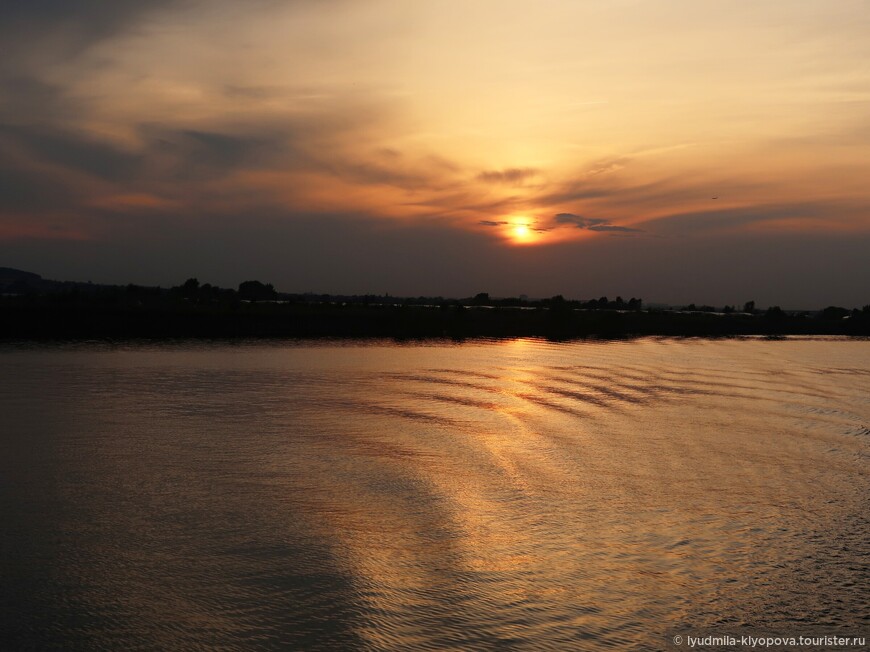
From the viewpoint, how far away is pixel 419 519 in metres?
14.8

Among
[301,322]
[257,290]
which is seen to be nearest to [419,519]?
[301,322]

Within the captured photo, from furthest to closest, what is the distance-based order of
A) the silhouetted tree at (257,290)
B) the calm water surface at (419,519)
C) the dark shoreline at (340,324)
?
the silhouetted tree at (257,290) < the dark shoreline at (340,324) < the calm water surface at (419,519)

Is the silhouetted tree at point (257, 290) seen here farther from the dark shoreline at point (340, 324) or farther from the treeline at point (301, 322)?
the dark shoreline at point (340, 324)

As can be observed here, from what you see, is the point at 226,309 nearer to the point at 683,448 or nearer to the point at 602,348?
the point at 602,348

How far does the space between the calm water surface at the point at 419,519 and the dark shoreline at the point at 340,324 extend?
124 ft

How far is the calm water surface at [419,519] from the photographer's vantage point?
1031 cm

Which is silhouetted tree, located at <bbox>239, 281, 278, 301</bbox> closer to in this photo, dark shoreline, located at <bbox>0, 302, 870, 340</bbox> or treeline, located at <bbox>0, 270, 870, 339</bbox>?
treeline, located at <bbox>0, 270, 870, 339</bbox>

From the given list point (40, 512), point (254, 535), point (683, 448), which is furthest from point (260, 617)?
point (683, 448)

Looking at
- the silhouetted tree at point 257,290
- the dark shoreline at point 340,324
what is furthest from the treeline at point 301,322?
A: the silhouetted tree at point 257,290

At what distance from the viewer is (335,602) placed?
427 inches

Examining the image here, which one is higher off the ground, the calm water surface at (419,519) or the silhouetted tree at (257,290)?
the silhouetted tree at (257,290)

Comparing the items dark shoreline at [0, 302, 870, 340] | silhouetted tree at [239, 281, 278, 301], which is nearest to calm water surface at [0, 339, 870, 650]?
dark shoreline at [0, 302, 870, 340]

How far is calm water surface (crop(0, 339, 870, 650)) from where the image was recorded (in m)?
10.3

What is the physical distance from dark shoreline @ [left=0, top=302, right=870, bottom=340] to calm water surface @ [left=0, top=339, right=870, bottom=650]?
37750 millimetres
